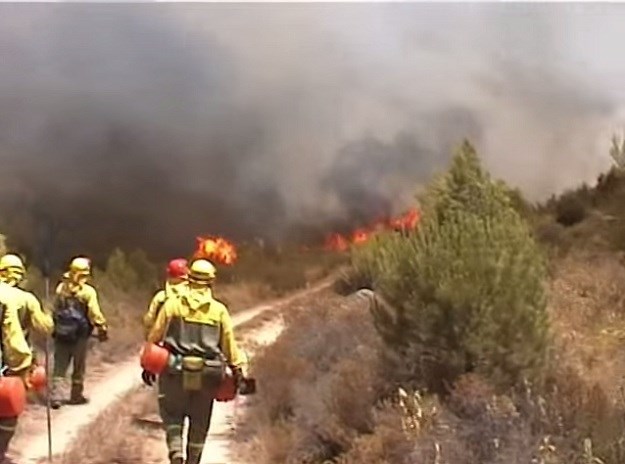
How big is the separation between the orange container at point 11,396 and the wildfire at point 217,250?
866cm

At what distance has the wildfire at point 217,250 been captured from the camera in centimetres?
1495

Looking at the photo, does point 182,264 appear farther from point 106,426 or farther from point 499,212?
point 499,212

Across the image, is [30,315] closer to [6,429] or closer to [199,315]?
[6,429]

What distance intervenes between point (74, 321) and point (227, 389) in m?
3.55

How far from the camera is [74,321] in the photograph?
9.59 meters

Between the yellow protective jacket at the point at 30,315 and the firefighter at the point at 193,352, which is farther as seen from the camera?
the firefighter at the point at 193,352

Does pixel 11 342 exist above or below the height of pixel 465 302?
below

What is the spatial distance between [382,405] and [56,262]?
563 centimetres

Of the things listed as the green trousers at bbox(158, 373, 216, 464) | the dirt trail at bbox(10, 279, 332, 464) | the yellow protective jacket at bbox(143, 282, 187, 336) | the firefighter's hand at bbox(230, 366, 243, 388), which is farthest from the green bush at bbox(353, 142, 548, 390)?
the dirt trail at bbox(10, 279, 332, 464)

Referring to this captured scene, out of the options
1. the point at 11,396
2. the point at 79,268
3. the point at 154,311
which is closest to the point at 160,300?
the point at 154,311

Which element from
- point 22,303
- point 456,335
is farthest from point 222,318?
point 456,335

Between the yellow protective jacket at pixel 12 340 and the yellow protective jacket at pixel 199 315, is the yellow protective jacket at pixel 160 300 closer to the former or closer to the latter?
the yellow protective jacket at pixel 199 315

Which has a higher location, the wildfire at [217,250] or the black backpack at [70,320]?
the wildfire at [217,250]

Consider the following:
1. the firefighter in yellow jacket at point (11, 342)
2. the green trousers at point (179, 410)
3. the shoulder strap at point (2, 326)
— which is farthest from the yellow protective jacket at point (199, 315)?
the shoulder strap at point (2, 326)
